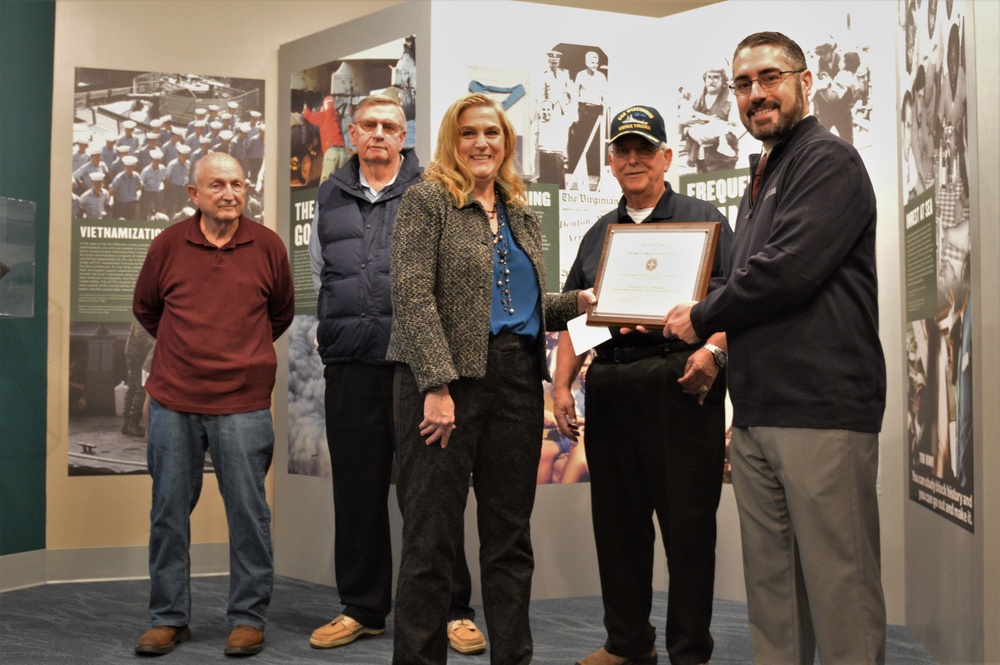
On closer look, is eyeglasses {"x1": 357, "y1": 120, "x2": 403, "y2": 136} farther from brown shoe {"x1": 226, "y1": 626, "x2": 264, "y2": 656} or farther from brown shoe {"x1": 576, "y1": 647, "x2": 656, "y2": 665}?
brown shoe {"x1": 576, "y1": 647, "x2": 656, "y2": 665}

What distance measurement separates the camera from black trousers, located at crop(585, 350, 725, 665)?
10.5 feet

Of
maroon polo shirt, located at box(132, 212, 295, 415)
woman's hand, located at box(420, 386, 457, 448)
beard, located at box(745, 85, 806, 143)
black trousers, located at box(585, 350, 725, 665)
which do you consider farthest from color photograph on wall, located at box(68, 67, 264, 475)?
beard, located at box(745, 85, 806, 143)

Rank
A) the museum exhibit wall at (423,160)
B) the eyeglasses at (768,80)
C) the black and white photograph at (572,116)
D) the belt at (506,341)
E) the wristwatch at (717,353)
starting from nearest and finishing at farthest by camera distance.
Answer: the eyeglasses at (768,80) < the belt at (506,341) < the wristwatch at (717,353) < the museum exhibit wall at (423,160) < the black and white photograph at (572,116)

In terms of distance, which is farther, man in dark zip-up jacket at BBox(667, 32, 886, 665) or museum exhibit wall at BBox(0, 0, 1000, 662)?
museum exhibit wall at BBox(0, 0, 1000, 662)

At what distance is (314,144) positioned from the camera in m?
5.12

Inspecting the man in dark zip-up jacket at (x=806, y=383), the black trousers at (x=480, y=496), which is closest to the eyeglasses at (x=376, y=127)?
the black trousers at (x=480, y=496)

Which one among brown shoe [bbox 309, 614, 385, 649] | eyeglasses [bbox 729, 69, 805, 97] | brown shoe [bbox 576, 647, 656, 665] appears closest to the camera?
eyeglasses [bbox 729, 69, 805, 97]

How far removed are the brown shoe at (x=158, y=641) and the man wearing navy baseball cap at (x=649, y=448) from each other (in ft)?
5.01

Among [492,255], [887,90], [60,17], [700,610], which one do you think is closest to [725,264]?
[492,255]

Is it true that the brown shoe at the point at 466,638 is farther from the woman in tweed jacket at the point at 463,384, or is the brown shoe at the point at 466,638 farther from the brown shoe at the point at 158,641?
the brown shoe at the point at 158,641

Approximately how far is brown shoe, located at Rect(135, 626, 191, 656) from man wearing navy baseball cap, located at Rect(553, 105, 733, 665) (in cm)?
153

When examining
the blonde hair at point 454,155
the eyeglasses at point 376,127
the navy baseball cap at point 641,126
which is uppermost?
the eyeglasses at point 376,127

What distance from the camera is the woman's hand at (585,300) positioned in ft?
10.1

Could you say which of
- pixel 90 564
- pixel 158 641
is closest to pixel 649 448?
pixel 158 641
